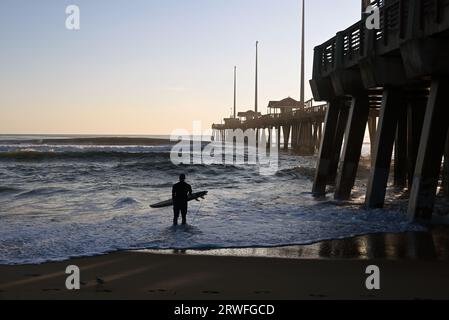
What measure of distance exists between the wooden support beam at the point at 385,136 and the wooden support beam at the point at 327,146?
457 centimetres

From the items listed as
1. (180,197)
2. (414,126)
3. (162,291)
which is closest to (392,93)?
(414,126)

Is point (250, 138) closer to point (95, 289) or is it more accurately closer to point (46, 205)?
point (46, 205)

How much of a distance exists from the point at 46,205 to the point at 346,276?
465 inches

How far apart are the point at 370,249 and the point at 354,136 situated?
21.2 feet

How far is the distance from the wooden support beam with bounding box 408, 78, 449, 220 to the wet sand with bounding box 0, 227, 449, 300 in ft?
3.12

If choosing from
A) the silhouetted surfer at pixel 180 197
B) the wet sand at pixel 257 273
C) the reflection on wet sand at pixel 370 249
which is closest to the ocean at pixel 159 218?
the silhouetted surfer at pixel 180 197

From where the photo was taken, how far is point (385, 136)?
12.8 m

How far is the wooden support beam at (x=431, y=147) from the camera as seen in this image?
33.3 ft

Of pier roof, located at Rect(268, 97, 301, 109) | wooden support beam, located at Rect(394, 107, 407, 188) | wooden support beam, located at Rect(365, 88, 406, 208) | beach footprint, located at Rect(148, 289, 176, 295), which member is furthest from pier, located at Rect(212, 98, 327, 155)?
beach footprint, located at Rect(148, 289, 176, 295)

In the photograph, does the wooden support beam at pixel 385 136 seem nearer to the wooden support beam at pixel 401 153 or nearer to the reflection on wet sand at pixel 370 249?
the reflection on wet sand at pixel 370 249

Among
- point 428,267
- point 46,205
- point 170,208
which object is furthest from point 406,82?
point 46,205

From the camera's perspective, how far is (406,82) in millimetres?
12148

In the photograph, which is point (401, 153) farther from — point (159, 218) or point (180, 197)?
point (180, 197)

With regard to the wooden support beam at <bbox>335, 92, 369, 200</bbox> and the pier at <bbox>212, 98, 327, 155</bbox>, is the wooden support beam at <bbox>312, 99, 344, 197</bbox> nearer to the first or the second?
the wooden support beam at <bbox>335, 92, 369, 200</bbox>
